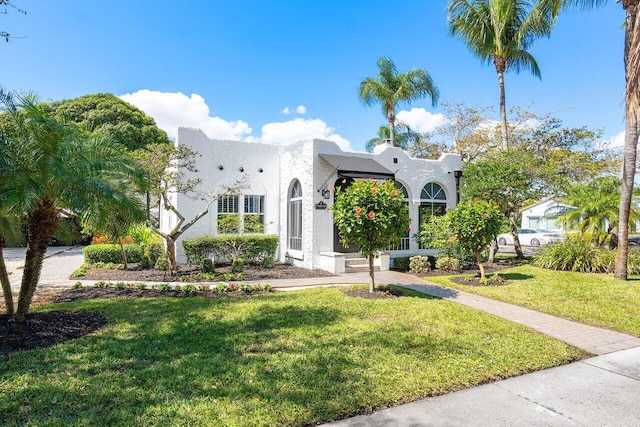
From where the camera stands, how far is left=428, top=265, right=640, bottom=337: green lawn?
7352mm

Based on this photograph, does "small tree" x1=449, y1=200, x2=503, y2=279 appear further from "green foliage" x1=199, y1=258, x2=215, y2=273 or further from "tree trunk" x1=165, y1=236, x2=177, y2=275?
"tree trunk" x1=165, y1=236, x2=177, y2=275

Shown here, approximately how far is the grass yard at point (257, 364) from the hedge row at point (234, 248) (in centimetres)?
543

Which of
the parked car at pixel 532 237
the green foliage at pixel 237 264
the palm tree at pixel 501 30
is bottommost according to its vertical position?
the green foliage at pixel 237 264

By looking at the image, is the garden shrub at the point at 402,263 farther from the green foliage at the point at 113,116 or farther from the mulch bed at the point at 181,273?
the green foliage at the point at 113,116

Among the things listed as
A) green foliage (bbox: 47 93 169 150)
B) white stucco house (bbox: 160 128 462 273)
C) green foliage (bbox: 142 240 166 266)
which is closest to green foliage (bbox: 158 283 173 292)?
green foliage (bbox: 142 240 166 266)

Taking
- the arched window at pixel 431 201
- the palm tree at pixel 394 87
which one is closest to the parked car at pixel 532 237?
the palm tree at pixel 394 87

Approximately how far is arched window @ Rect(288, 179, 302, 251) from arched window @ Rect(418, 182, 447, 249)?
18.4 ft

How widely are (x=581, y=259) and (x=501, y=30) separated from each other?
11075mm

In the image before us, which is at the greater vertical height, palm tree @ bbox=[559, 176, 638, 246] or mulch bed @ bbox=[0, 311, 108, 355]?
palm tree @ bbox=[559, 176, 638, 246]

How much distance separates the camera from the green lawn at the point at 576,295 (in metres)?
7.35

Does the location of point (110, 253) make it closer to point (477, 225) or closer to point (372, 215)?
point (372, 215)

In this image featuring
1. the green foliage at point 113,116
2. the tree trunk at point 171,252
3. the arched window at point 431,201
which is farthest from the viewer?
the green foliage at point 113,116

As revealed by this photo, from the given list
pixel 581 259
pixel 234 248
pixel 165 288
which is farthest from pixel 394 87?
pixel 165 288

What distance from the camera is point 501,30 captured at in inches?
658
